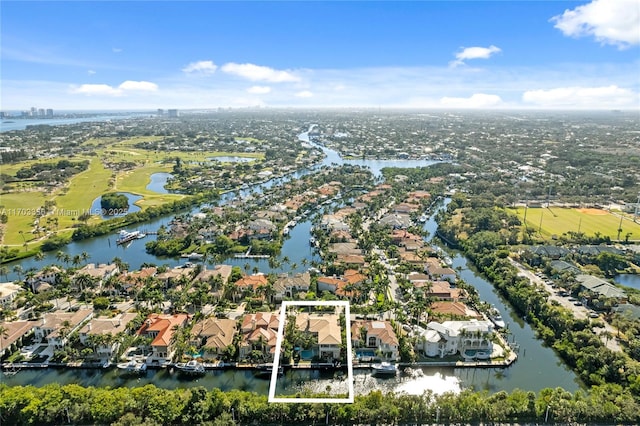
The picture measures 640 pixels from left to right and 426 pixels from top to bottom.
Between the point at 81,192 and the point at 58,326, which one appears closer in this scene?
the point at 58,326

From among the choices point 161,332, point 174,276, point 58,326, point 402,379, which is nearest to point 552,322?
point 402,379

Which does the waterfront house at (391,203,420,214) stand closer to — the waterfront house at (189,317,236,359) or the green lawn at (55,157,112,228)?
the waterfront house at (189,317,236,359)

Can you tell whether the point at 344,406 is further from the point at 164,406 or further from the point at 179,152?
the point at 179,152

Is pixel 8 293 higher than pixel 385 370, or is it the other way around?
pixel 8 293

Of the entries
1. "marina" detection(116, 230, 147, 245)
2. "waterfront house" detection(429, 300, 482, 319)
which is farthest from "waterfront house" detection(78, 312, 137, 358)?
"waterfront house" detection(429, 300, 482, 319)

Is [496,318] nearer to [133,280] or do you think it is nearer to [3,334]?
[133,280]

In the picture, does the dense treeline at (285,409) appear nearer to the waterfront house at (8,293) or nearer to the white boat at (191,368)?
the white boat at (191,368)

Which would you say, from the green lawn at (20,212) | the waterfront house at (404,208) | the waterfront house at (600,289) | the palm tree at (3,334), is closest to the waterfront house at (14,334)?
the palm tree at (3,334)
